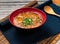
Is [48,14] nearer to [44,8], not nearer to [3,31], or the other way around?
[44,8]

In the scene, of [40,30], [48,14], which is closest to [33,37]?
[40,30]

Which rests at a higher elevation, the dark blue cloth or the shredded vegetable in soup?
the shredded vegetable in soup

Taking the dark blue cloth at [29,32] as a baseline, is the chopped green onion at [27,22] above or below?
above

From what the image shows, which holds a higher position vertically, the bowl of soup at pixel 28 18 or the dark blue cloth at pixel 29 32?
the bowl of soup at pixel 28 18
